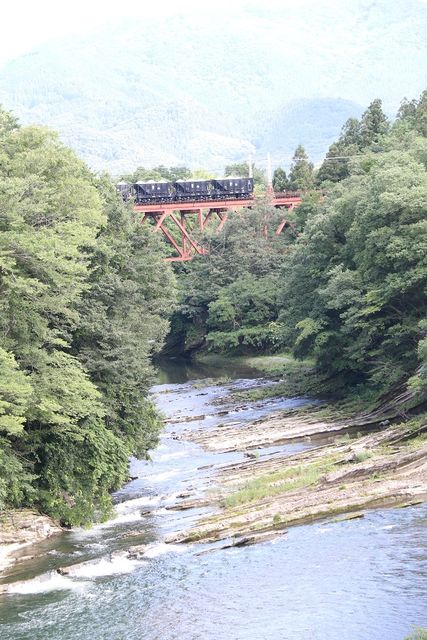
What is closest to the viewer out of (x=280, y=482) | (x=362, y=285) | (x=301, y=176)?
(x=280, y=482)

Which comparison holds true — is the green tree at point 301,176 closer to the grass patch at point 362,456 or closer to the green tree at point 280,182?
the green tree at point 280,182

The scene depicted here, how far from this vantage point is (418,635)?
2153 centimetres

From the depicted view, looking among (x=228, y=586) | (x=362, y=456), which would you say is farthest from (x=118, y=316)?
(x=228, y=586)

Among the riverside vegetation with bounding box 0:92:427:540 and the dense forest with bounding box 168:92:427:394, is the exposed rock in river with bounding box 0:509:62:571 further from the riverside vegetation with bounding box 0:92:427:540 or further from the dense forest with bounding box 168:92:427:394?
the dense forest with bounding box 168:92:427:394

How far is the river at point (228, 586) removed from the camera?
24.9 metres

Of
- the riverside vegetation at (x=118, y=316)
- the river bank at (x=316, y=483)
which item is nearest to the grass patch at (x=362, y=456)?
the river bank at (x=316, y=483)

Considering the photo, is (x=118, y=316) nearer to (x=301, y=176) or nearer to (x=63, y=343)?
(x=63, y=343)

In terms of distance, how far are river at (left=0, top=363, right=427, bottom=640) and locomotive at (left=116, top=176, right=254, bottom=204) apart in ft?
280

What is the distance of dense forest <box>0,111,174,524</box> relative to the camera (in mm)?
34000

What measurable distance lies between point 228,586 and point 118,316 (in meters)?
18.1

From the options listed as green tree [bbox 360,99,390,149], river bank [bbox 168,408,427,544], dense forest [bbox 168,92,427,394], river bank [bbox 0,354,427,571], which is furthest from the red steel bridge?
river bank [bbox 168,408,427,544]

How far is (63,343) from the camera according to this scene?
121 feet

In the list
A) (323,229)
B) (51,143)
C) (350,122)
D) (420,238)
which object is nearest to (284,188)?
(350,122)

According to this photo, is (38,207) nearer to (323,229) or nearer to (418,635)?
(418,635)
